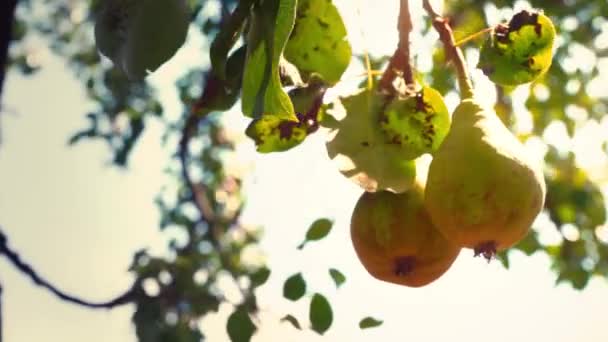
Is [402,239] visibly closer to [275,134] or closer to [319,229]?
[275,134]

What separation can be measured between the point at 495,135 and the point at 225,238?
3.35 metres

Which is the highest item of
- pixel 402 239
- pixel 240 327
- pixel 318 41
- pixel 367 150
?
pixel 318 41

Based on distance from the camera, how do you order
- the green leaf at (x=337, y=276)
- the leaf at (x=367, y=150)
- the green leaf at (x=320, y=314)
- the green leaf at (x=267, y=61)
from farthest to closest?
the green leaf at (x=337, y=276)
the green leaf at (x=320, y=314)
the leaf at (x=367, y=150)
the green leaf at (x=267, y=61)

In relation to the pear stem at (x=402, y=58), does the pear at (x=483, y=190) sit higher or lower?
lower

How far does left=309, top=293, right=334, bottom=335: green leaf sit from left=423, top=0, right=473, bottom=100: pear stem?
64 cm

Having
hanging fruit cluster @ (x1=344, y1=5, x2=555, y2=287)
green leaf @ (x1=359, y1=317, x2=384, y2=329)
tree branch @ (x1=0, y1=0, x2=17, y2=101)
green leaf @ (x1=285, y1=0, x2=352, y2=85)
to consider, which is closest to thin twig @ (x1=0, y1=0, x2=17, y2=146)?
tree branch @ (x1=0, y1=0, x2=17, y2=101)

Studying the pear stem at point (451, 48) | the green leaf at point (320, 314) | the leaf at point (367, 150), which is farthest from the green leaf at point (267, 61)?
the green leaf at point (320, 314)

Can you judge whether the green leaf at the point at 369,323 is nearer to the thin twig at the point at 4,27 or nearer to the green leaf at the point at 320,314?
the green leaf at the point at 320,314

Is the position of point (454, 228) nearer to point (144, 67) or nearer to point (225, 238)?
point (144, 67)

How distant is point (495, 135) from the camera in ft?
3.69

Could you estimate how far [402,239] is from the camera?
1181 mm

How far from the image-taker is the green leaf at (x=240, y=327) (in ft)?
5.08

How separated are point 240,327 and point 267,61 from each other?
82 cm

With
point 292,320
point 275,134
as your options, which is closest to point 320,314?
point 292,320
